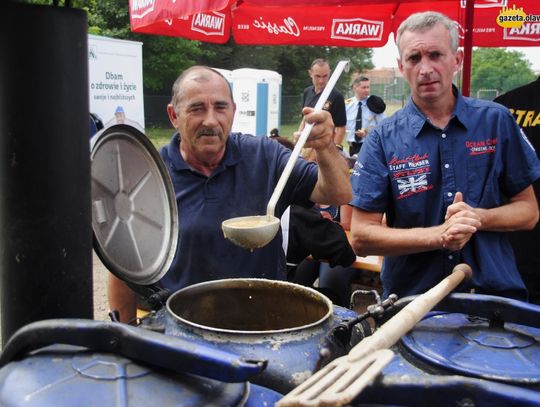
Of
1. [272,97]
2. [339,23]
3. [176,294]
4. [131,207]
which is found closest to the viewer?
[131,207]

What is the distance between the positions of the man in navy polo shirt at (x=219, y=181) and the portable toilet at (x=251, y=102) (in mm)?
11560

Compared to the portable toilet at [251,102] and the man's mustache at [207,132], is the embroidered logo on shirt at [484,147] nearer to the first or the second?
the man's mustache at [207,132]

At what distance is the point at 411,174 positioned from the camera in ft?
7.01

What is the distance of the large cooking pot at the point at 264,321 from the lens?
3.69 feet

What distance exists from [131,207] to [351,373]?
0.70 metres

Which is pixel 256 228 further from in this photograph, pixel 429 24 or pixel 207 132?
pixel 429 24

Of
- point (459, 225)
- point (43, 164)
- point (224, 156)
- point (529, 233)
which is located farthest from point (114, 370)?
point (529, 233)

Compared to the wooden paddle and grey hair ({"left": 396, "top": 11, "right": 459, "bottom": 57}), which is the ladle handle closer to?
grey hair ({"left": 396, "top": 11, "right": 459, "bottom": 57})

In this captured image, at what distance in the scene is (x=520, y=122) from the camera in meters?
2.90

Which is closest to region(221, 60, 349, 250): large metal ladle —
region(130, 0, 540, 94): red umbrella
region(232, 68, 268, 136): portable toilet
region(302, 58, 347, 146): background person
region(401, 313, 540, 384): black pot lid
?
region(401, 313, 540, 384): black pot lid

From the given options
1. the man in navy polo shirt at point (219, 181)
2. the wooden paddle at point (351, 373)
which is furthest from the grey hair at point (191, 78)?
the wooden paddle at point (351, 373)

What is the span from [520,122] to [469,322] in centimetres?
200

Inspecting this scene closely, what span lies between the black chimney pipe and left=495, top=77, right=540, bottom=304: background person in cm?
245

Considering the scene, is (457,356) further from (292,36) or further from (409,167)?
(292,36)
